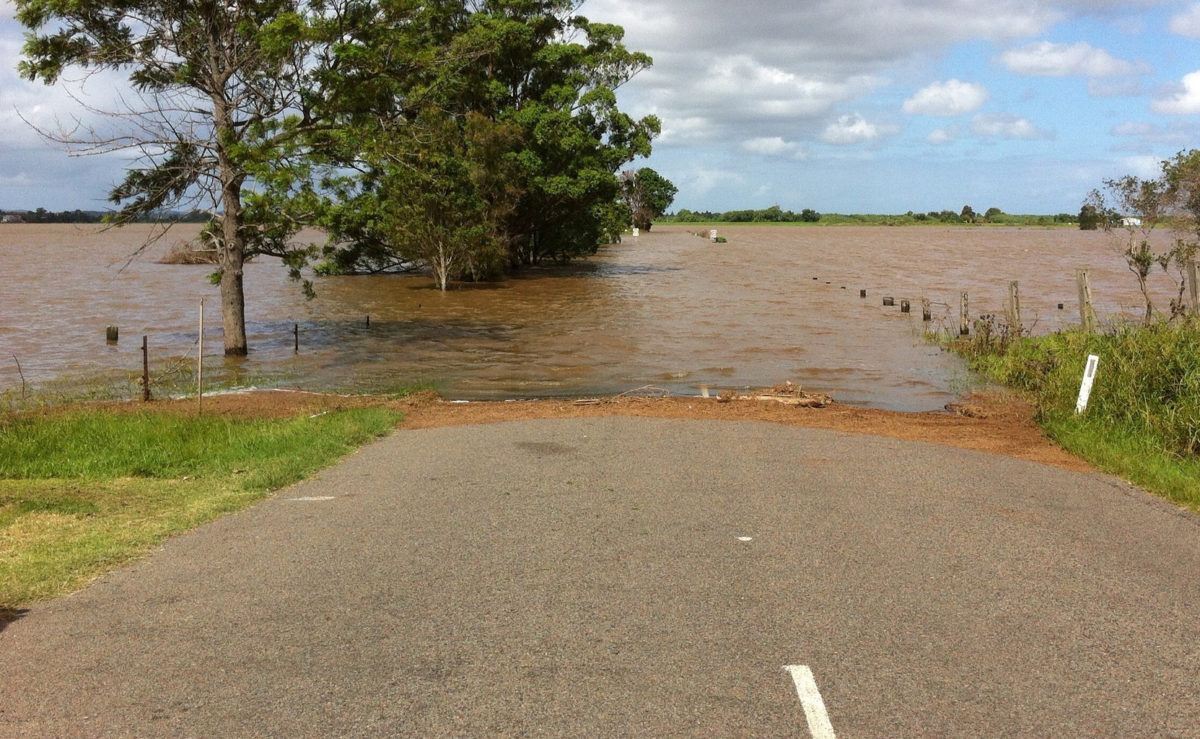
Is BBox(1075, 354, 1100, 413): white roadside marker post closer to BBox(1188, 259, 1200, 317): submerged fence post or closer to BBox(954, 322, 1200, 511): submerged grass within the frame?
BBox(954, 322, 1200, 511): submerged grass

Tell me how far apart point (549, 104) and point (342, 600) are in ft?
136

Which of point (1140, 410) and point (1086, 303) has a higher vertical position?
point (1086, 303)

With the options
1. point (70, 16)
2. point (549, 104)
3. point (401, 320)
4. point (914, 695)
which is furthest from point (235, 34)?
point (549, 104)

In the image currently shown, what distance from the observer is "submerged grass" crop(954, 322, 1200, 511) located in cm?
1052

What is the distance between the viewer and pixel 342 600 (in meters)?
6.33

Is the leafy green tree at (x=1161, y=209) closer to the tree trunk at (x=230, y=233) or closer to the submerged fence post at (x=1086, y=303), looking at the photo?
the submerged fence post at (x=1086, y=303)

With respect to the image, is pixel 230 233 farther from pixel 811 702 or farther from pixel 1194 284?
pixel 811 702

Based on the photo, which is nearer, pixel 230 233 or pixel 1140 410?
pixel 1140 410

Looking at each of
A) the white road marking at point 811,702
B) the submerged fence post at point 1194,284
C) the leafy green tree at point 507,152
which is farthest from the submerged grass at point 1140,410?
the leafy green tree at point 507,152

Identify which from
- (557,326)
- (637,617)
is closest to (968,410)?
(637,617)

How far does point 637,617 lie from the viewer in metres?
6.04

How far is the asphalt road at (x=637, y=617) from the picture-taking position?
4820 millimetres

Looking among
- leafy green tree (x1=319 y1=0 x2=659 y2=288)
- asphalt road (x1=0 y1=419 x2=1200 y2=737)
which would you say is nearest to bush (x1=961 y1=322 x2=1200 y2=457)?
asphalt road (x1=0 y1=419 x2=1200 y2=737)

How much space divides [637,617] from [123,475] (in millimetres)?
6315
